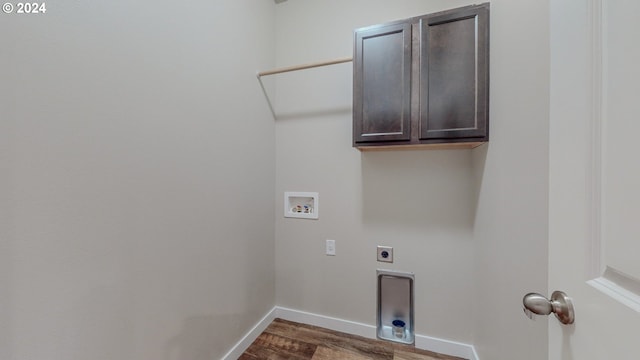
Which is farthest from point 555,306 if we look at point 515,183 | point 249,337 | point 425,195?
point 249,337

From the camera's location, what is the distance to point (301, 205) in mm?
2141

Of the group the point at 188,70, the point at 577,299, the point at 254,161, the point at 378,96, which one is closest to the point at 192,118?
the point at 188,70

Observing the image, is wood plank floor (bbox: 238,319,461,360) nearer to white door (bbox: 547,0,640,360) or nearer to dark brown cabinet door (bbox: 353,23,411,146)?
white door (bbox: 547,0,640,360)

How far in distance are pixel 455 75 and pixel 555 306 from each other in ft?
4.17

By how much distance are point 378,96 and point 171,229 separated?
1.45 m

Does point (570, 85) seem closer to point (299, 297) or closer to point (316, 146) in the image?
point (316, 146)

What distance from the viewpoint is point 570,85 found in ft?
1.72

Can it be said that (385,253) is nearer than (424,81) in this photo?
No

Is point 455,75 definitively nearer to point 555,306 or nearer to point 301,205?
point 555,306

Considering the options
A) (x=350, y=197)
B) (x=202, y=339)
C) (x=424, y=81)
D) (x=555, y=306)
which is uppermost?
(x=424, y=81)

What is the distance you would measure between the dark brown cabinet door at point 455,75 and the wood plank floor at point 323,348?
1.54m

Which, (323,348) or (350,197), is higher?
(350,197)

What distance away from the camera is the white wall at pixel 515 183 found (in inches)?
33.1

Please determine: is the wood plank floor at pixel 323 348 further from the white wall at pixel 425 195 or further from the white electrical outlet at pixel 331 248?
the white electrical outlet at pixel 331 248
